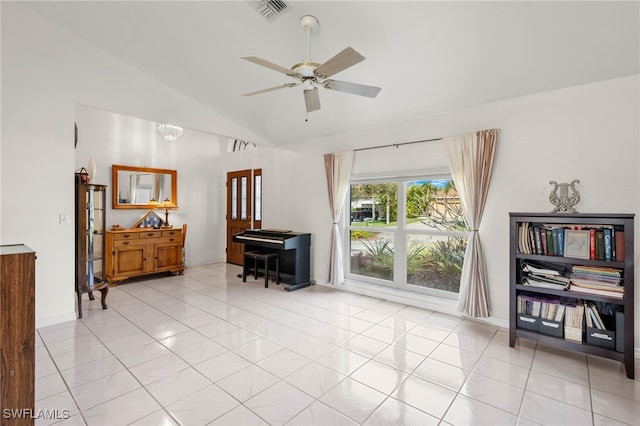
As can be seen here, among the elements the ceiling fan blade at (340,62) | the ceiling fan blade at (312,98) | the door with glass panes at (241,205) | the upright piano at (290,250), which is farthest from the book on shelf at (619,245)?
the door with glass panes at (241,205)

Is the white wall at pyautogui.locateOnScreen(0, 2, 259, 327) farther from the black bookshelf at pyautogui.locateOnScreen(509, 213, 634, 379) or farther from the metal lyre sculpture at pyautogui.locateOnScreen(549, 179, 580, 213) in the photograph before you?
the metal lyre sculpture at pyautogui.locateOnScreen(549, 179, 580, 213)

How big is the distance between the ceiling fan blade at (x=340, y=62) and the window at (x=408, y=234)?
88.4 inches

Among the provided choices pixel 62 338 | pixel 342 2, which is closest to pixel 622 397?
pixel 342 2

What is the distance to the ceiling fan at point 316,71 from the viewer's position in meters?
2.19

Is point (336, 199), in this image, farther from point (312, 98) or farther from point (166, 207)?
point (166, 207)

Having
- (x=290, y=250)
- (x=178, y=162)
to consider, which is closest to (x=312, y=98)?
(x=290, y=250)

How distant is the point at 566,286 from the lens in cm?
272

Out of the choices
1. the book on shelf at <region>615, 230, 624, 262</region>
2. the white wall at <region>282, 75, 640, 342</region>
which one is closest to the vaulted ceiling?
the white wall at <region>282, 75, 640, 342</region>

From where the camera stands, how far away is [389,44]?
9.62ft

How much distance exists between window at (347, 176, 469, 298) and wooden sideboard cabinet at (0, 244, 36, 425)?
386 centimetres

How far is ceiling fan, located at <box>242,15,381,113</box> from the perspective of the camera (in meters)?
2.19

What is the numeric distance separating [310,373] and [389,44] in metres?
3.08

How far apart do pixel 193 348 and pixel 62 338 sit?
142 cm

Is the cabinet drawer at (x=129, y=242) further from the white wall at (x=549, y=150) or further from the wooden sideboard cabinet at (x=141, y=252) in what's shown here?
the white wall at (x=549, y=150)
